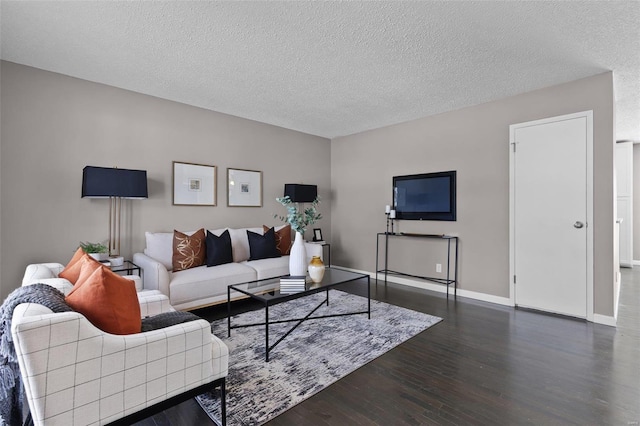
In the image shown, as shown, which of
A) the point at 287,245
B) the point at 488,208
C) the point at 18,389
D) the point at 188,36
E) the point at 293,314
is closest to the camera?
the point at 18,389

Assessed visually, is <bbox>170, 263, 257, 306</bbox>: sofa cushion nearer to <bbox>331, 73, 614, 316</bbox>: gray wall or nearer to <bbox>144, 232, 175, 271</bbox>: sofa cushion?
<bbox>144, 232, 175, 271</bbox>: sofa cushion

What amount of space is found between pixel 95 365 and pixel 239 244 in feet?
9.67

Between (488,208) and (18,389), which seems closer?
(18,389)

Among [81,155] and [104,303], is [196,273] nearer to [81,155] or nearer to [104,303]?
[81,155]

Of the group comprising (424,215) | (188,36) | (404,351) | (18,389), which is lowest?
(404,351)

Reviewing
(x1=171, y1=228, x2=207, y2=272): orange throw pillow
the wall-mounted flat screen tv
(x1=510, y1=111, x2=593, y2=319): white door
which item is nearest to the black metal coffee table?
(x1=171, y1=228, x2=207, y2=272): orange throw pillow

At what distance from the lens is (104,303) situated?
1.36 m

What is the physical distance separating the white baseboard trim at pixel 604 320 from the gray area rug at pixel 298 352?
5.15 ft

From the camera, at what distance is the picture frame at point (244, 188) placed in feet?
14.8

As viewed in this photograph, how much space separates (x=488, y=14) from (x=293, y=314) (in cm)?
319

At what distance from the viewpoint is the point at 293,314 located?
337 cm

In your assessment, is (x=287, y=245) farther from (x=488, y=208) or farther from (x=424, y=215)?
(x=488, y=208)

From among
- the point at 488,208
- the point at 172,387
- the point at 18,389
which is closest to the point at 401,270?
the point at 488,208

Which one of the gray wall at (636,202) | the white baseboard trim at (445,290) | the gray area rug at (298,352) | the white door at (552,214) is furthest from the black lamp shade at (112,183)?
the gray wall at (636,202)
